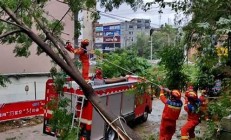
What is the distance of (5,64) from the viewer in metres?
14.6

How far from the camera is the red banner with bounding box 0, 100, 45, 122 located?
39.0 feet

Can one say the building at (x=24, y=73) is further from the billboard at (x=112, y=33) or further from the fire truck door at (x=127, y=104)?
the billboard at (x=112, y=33)

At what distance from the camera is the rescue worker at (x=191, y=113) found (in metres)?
6.40

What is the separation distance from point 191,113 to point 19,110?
24.4ft

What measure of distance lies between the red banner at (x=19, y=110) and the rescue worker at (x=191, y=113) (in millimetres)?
7064

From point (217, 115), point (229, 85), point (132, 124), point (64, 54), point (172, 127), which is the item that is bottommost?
point (132, 124)

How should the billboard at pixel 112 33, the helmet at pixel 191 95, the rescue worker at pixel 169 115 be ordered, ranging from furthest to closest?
the billboard at pixel 112 33 < the rescue worker at pixel 169 115 < the helmet at pixel 191 95

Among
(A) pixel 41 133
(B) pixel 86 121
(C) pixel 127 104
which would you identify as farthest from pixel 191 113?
(A) pixel 41 133

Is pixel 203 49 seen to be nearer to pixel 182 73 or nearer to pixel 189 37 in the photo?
pixel 189 37

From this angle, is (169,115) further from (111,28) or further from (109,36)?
(109,36)

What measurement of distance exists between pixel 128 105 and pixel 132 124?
5.88 feet

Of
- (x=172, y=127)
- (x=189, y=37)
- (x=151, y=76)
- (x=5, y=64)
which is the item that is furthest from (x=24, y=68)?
(x=189, y=37)

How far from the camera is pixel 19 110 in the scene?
1240 centimetres

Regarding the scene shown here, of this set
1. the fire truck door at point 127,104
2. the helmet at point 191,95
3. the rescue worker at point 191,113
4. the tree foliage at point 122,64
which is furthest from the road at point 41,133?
the helmet at point 191,95
